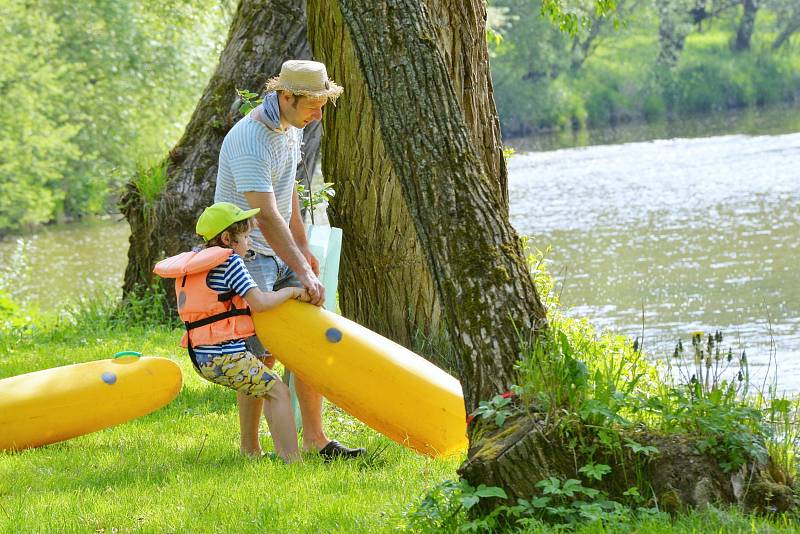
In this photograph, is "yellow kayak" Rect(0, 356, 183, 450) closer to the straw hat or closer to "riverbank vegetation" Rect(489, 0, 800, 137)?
the straw hat

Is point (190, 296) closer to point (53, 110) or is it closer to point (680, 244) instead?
point (680, 244)

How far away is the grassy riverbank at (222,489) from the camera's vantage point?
403 centimetres

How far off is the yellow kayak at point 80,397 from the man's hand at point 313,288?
132 centimetres

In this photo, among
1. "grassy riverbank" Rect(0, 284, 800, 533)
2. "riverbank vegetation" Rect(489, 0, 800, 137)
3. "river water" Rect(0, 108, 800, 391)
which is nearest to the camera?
"grassy riverbank" Rect(0, 284, 800, 533)

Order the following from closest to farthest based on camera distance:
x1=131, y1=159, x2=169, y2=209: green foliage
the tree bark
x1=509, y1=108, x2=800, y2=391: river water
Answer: the tree bark → x1=131, y1=159, x2=169, y2=209: green foliage → x1=509, y1=108, x2=800, y2=391: river water

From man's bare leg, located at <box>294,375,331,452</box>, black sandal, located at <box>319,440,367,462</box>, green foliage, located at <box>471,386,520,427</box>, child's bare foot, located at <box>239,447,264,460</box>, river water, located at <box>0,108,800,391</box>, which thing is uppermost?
green foliage, located at <box>471,386,520,427</box>

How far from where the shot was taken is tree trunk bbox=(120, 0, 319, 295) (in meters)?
10.1

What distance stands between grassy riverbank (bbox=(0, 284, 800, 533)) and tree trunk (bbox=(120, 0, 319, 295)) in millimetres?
3562

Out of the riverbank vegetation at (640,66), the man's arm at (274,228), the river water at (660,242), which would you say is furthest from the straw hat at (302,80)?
the riverbank vegetation at (640,66)

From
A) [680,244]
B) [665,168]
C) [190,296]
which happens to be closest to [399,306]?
[190,296]

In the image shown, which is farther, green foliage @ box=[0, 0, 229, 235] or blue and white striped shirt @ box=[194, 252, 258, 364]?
green foliage @ box=[0, 0, 229, 235]

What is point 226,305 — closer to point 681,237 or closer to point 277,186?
point 277,186

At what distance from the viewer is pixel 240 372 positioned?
530 centimetres

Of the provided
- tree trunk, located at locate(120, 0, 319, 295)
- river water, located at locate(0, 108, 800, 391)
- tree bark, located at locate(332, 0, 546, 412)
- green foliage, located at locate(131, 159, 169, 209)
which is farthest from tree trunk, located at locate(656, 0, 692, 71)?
tree bark, located at locate(332, 0, 546, 412)
